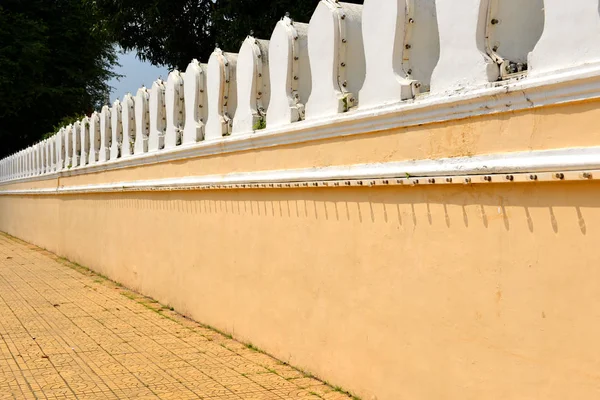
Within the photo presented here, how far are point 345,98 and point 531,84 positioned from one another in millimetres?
1784

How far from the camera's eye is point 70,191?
13.5m

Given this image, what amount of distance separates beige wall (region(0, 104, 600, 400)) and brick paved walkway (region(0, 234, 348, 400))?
257 millimetres

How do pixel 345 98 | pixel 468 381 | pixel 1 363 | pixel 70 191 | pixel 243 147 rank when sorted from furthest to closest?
1. pixel 70 191
2. pixel 243 147
3. pixel 1 363
4. pixel 345 98
5. pixel 468 381

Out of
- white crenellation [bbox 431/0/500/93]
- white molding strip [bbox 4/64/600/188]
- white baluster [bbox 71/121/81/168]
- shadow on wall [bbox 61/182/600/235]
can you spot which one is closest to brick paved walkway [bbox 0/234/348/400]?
shadow on wall [bbox 61/182/600/235]

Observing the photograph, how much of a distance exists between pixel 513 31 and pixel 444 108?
51cm

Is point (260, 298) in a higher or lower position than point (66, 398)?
higher

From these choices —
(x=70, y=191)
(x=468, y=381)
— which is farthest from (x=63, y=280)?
(x=468, y=381)

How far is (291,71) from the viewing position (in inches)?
220

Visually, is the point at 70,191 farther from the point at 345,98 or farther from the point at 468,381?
the point at 468,381

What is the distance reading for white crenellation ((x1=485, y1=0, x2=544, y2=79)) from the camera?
353 centimetres

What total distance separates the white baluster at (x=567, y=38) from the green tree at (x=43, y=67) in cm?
2863

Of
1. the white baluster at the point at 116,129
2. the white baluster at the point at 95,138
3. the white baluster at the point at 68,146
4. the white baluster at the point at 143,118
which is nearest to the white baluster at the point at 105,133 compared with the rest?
the white baluster at the point at 116,129

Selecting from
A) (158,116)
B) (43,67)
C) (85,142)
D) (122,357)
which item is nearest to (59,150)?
(85,142)

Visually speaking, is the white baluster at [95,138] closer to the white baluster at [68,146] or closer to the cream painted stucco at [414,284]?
the white baluster at [68,146]
